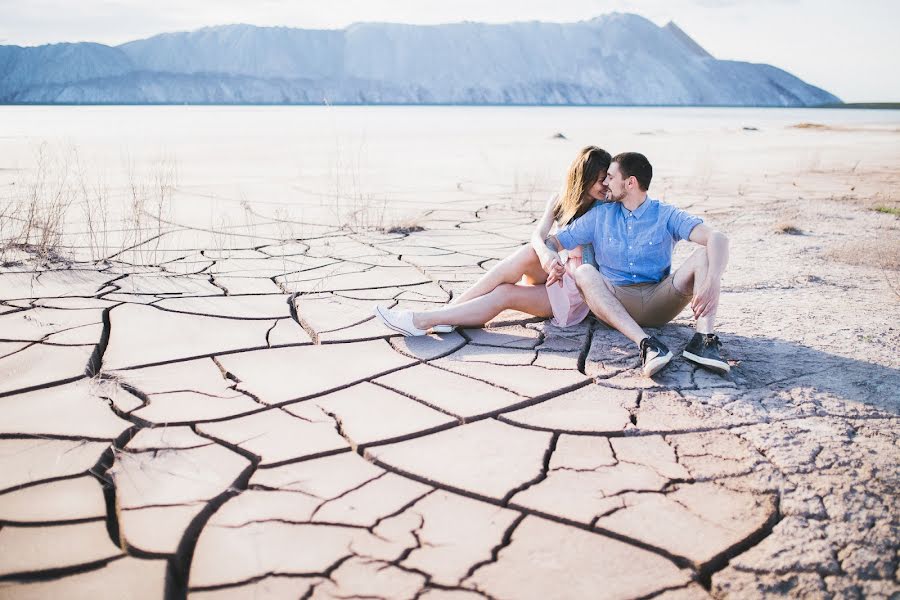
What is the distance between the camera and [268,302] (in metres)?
3.17

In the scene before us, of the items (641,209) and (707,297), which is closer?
(707,297)

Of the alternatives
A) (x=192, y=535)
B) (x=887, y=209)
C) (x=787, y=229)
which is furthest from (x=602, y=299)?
(x=887, y=209)

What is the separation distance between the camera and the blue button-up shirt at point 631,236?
2.64m

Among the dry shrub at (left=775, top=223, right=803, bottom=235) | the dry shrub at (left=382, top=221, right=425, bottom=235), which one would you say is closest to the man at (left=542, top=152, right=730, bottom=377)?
the dry shrub at (left=382, top=221, right=425, bottom=235)

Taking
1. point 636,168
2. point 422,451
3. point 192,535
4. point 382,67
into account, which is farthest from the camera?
point 382,67

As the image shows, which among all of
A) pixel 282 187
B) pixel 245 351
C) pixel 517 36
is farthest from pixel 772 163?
pixel 517 36

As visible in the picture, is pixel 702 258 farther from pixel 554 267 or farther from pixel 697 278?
pixel 554 267

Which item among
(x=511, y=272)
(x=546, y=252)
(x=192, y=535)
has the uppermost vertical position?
(x=546, y=252)

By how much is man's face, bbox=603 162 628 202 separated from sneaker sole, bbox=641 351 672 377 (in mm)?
682

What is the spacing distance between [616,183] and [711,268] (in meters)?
0.49

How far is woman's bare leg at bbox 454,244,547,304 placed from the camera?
279 centimetres

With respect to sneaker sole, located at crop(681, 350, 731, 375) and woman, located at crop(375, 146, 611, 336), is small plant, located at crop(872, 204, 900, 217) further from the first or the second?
sneaker sole, located at crop(681, 350, 731, 375)

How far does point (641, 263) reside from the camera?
273cm

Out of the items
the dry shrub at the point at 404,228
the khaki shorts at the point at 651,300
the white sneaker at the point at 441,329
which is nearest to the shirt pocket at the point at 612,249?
the khaki shorts at the point at 651,300
